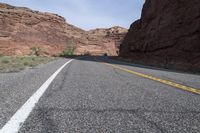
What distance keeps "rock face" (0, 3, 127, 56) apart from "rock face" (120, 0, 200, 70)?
42.7 meters

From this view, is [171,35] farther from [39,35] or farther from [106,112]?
[39,35]

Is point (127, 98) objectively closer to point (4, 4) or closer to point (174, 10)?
point (174, 10)

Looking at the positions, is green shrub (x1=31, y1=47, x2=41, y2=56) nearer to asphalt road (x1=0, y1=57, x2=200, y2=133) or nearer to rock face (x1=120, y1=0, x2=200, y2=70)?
rock face (x1=120, y1=0, x2=200, y2=70)

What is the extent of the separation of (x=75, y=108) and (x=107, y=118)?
0.69 m

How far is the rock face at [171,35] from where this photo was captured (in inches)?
1118

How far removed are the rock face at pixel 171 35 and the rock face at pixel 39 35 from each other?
140ft

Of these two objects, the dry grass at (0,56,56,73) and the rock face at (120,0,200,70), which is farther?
the rock face at (120,0,200,70)

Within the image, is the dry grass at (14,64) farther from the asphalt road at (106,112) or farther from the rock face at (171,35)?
the rock face at (171,35)

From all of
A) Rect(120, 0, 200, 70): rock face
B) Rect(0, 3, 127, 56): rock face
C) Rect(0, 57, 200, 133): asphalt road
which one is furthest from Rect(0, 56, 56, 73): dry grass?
Rect(0, 3, 127, 56): rock face

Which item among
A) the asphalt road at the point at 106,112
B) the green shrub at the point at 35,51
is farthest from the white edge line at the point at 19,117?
the green shrub at the point at 35,51

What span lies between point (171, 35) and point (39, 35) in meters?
60.8

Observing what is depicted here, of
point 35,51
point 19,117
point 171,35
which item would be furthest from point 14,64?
point 35,51

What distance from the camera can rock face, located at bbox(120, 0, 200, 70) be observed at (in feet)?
93.2

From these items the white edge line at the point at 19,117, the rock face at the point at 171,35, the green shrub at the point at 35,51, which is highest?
the rock face at the point at 171,35
